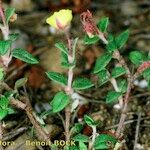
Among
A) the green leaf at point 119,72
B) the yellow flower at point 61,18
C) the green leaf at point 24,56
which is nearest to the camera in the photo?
the yellow flower at point 61,18

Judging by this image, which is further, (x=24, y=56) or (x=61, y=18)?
(x=24, y=56)

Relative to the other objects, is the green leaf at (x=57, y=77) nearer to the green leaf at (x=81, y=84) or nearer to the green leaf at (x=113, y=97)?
the green leaf at (x=81, y=84)

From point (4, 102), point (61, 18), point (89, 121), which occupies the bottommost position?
point (89, 121)

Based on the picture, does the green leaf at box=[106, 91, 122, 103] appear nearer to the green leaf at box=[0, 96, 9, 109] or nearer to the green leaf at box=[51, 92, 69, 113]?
the green leaf at box=[51, 92, 69, 113]

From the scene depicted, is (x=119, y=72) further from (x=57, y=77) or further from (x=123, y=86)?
(x=57, y=77)

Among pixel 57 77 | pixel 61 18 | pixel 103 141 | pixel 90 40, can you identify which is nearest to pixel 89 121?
pixel 103 141

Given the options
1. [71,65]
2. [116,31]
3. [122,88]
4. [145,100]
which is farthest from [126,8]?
[71,65]

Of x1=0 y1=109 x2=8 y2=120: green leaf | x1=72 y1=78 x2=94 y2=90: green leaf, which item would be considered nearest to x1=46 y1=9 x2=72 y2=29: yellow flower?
x1=72 y1=78 x2=94 y2=90: green leaf

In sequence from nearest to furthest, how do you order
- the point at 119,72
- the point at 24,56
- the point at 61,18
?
the point at 61,18
the point at 24,56
the point at 119,72

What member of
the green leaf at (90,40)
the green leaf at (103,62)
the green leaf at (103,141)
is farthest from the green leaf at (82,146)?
the green leaf at (90,40)
